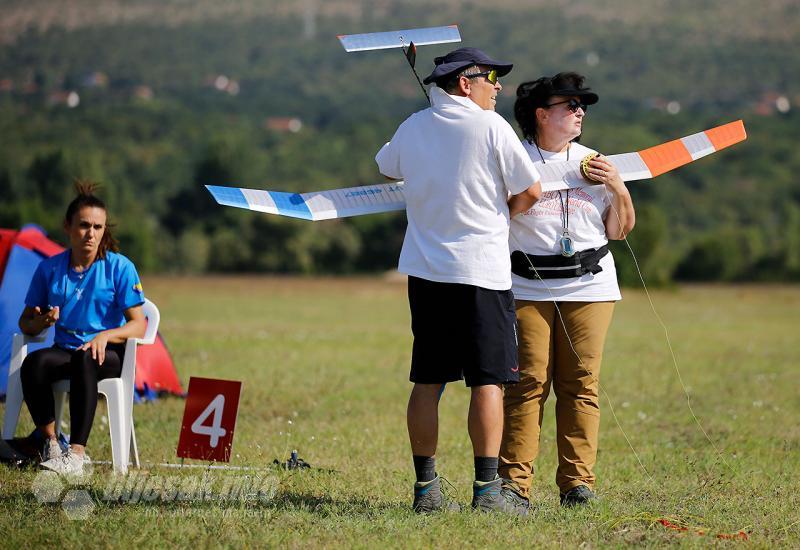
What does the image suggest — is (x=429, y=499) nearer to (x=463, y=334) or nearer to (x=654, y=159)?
(x=463, y=334)

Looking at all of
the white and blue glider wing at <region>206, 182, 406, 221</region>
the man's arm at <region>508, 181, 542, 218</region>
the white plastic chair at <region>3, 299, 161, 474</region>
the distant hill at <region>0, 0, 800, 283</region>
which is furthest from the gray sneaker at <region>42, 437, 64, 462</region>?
the distant hill at <region>0, 0, 800, 283</region>

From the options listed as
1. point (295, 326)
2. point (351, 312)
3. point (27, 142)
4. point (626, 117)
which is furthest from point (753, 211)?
point (295, 326)

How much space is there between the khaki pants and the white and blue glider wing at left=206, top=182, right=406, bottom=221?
818mm

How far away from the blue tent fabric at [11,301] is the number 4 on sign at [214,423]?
3.47m

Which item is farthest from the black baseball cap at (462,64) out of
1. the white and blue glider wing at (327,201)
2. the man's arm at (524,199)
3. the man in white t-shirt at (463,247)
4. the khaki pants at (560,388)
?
the khaki pants at (560,388)

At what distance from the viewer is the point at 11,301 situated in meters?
9.85

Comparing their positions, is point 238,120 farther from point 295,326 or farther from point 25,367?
point 25,367

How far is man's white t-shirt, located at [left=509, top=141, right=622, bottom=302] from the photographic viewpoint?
5531 millimetres

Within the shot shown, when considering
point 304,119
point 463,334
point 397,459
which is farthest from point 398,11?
point 463,334

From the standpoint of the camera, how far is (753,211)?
79.4 meters

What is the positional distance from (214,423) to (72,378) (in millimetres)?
813

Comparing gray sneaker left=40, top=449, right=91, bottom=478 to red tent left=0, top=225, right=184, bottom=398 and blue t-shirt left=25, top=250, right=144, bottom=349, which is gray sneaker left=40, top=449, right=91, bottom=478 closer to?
blue t-shirt left=25, top=250, right=144, bottom=349

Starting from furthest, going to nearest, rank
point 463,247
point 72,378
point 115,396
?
1. point 115,396
2. point 72,378
3. point 463,247

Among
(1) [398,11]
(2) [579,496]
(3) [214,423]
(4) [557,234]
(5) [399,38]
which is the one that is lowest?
(2) [579,496]
